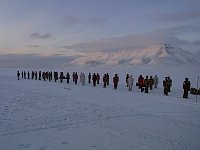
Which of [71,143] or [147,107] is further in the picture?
[147,107]

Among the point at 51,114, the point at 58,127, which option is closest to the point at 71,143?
the point at 58,127

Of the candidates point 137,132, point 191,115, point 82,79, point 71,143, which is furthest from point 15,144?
point 82,79

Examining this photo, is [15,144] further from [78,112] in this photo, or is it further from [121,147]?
[78,112]

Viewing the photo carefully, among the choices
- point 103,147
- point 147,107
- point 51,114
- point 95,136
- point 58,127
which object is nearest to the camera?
point 103,147

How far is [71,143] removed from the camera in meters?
9.14

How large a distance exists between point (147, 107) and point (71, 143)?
7.47 meters

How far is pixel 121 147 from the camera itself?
877 cm

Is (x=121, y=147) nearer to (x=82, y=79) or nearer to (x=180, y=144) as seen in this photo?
(x=180, y=144)

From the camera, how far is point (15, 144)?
29.5 feet

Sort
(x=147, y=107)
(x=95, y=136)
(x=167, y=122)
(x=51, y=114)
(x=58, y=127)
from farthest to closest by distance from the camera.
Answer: (x=147, y=107) < (x=51, y=114) < (x=167, y=122) < (x=58, y=127) < (x=95, y=136)

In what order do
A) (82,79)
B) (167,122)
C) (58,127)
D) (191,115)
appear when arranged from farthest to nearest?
1. (82,79)
2. (191,115)
3. (167,122)
4. (58,127)

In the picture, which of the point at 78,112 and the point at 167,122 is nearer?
the point at 167,122

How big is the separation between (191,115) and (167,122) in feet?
7.20

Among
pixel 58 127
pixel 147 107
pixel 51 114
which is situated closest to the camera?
pixel 58 127
